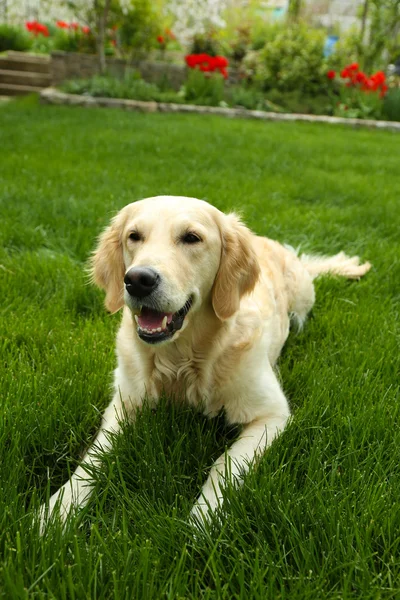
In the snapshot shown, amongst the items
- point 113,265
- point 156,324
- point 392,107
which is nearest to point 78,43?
point 392,107

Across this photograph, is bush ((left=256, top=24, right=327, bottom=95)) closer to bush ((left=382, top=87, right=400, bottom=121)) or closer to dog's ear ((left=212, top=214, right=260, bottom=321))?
bush ((left=382, top=87, right=400, bottom=121))

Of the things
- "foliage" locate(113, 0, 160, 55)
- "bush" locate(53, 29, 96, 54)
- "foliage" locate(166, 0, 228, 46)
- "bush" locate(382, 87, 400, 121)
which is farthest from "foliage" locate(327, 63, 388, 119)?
"bush" locate(53, 29, 96, 54)

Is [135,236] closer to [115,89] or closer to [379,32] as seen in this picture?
[115,89]

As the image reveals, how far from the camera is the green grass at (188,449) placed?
1.20 metres

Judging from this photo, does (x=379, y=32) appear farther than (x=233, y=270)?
Yes

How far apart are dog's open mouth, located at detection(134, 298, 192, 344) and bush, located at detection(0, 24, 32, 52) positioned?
14784 mm

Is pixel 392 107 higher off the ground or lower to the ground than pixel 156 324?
lower

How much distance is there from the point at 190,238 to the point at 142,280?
0.34m

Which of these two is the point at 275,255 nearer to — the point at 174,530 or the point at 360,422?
the point at 360,422

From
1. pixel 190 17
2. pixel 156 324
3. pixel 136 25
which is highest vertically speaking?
pixel 190 17

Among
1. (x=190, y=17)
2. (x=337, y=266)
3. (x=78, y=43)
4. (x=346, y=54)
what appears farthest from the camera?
(x=190, y=17)

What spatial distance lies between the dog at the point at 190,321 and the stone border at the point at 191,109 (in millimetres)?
8668

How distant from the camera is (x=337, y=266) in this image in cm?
322

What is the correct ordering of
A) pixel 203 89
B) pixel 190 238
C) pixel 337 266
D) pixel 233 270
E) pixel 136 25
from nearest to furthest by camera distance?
pixel 190 238 < pixel 233 270 < pixel 337 266 < pixel 203 89 < pixel 136 25
